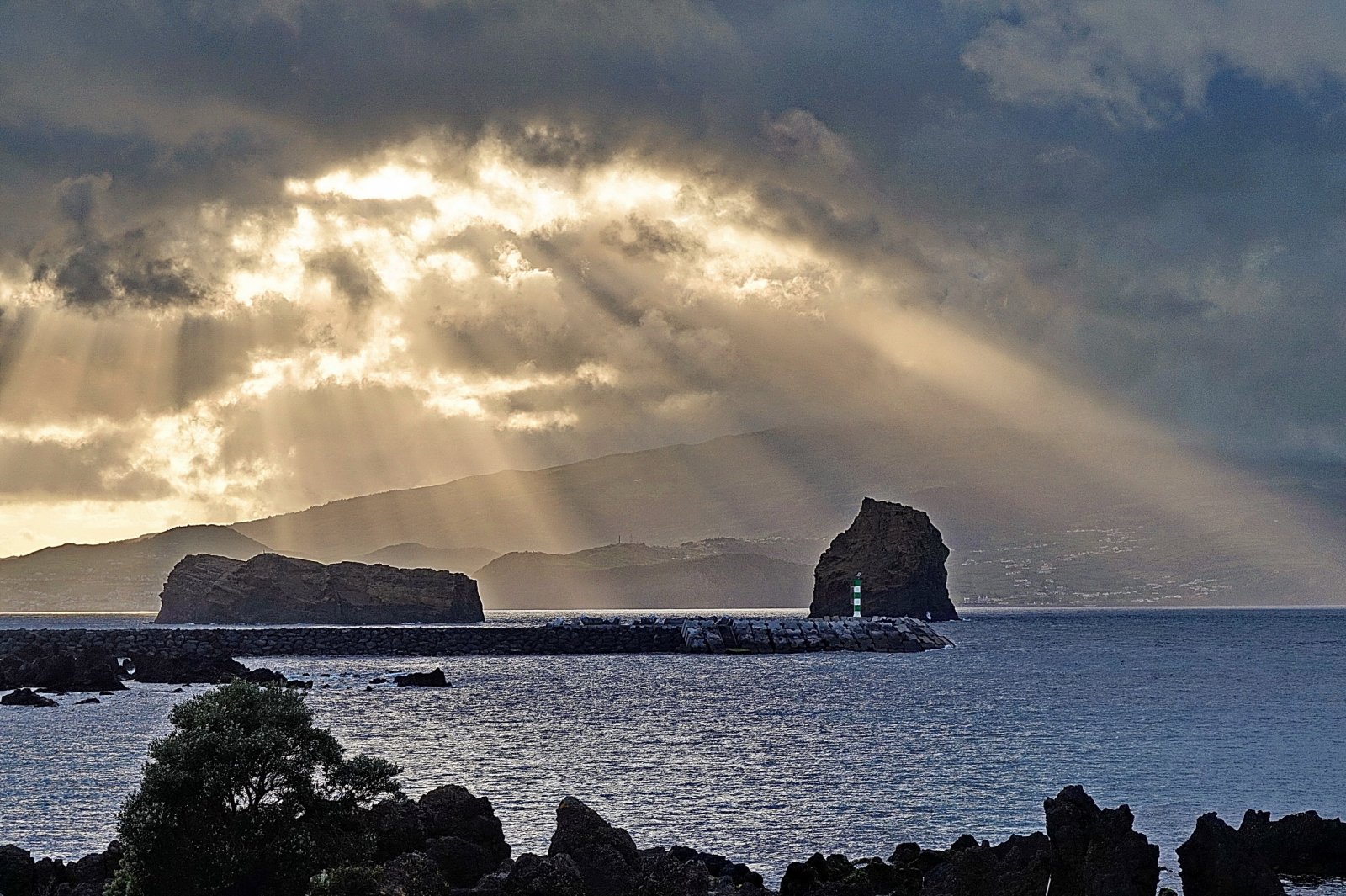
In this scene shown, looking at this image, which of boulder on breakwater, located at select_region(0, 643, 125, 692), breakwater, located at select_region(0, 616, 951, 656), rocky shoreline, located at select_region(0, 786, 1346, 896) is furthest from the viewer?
breakwater, located at select_region(0, 616, 951, 656)

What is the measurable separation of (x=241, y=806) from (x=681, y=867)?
7869 millimetres

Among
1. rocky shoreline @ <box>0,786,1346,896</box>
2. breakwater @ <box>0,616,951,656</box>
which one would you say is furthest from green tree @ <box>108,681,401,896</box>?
breakwater @ <box>0,616,951,656</box>

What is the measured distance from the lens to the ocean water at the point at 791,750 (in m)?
35.0

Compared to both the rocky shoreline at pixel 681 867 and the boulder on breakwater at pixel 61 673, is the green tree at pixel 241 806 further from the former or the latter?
the boulder on breakwater at pixel 61 673

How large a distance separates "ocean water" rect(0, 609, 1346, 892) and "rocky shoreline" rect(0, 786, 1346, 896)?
388cm

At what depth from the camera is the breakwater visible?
138 m

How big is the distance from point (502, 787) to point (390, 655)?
9962 cm

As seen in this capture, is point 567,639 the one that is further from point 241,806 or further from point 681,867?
point 241,806

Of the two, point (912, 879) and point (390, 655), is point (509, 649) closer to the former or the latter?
point (390, 655)

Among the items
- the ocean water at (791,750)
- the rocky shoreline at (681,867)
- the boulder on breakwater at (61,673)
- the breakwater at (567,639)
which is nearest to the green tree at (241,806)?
the rocky shoreline at (681,867)

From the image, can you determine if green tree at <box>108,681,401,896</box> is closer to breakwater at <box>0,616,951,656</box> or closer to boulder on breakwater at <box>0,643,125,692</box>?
boulder on breakwater at <box>0,643,125,692</box>

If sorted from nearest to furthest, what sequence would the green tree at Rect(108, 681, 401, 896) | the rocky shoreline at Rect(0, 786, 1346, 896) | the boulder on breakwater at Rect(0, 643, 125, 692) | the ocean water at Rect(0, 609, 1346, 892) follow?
the green tree at Rect(108, 681, 401, 896) → the rocky shoreline at Rect(0, 786, 1346, 896) → the ocean water at Rect(0, 609, 1346, 892) → the boulder on breakwater at Rect(0, 643, 125, 692)

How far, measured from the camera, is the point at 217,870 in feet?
75.0

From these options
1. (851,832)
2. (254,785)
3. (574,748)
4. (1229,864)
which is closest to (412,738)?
(574,748)
